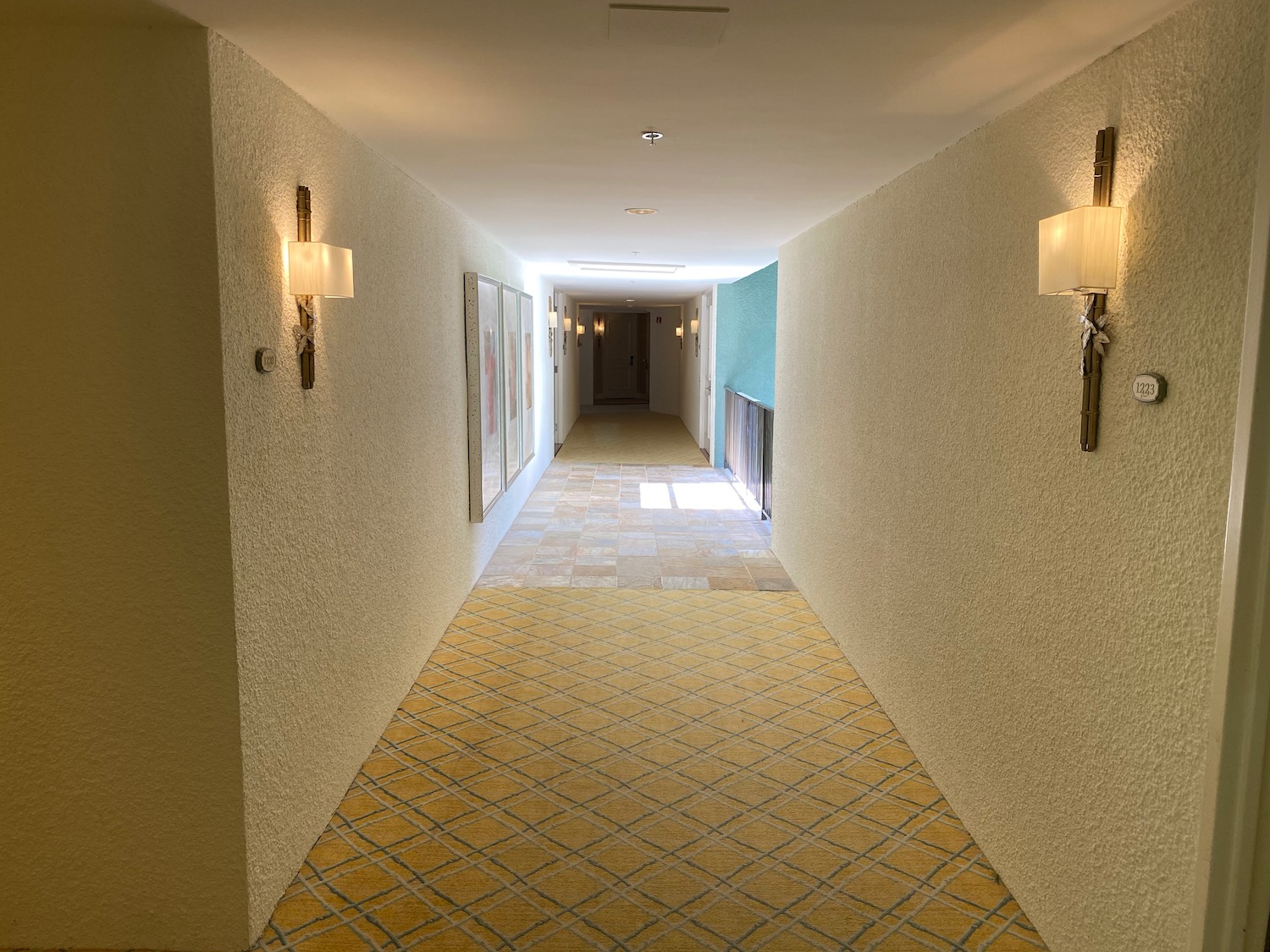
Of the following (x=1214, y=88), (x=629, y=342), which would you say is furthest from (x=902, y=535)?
(x=629, y=342)

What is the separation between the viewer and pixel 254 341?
2320 mm

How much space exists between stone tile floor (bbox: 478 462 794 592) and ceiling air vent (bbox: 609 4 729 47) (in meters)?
4.15

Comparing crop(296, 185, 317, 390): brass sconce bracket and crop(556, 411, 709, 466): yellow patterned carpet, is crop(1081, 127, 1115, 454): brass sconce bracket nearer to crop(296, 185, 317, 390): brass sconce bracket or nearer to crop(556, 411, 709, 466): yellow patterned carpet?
crop(296, 185, 317, 390): brass sconce bracket

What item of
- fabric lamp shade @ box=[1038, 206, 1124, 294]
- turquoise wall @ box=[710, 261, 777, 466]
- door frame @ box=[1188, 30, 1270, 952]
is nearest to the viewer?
door frame @ box=[1188, 30, 1270, 952]

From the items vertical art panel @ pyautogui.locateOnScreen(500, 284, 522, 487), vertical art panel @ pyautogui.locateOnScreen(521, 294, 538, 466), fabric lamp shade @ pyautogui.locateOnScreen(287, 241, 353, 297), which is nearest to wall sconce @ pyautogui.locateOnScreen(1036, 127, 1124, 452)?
fabric lamp shade @ pyautogui.locateOnScreen(287, 241, 353, 297)

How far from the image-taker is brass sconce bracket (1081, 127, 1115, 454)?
2.04m

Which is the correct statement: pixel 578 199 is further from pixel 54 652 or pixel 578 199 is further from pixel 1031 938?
pixel 1031 938

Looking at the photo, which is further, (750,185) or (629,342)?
(629,342)

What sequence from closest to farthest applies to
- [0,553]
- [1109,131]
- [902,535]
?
[1109,131]
[0,553]
[902,535]

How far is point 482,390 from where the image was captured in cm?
544

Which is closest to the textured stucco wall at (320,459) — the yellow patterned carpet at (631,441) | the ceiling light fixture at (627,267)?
the ceiling light fixture at (627,267)

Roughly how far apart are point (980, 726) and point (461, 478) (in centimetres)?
326

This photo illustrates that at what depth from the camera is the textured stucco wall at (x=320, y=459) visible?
228 centimetres

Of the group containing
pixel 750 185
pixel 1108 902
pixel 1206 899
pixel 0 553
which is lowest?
pixel 1108 902
